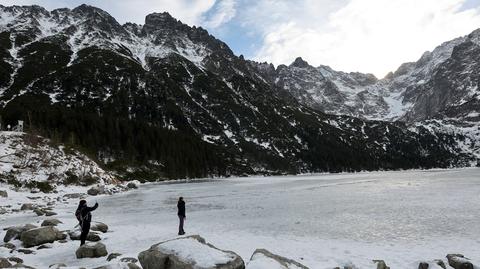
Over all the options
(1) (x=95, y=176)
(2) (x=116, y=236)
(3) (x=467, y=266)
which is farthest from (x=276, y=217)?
(1) (x=95, y=176)

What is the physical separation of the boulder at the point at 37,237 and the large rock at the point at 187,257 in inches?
470

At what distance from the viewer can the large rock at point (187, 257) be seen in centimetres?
1762

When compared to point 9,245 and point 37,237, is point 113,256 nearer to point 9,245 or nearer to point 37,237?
A: point 37,237

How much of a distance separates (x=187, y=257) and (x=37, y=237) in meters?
14.9

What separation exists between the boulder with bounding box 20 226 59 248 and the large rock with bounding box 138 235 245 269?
11.9m

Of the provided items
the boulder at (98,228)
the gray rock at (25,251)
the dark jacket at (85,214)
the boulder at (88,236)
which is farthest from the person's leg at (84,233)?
the boulder at (98,228)

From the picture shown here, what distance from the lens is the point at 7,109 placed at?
19012cm

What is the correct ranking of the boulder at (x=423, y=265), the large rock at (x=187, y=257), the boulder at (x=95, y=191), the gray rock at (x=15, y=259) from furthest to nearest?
the boulder at (x=95, y=191) < the gray rock at (x=15, y=259) < the boulder at (x=423, y=265) < the large rock at (x=187, y=257)

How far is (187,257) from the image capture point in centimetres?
1797

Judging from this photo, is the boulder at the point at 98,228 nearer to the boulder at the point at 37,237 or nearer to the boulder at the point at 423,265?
the boulder at the point at 37,237

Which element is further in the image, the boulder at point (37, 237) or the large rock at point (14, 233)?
the large rock at point (14, 233)

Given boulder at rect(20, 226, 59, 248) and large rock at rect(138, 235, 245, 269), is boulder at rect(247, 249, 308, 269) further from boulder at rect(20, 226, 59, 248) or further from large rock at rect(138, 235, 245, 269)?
boulder at rect(20, 226, 59, 248)

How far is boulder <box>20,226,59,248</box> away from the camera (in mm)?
28141

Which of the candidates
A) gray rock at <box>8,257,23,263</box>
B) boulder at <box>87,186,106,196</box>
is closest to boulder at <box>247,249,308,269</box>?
gray rock at <box>8,257,23,263</box>
